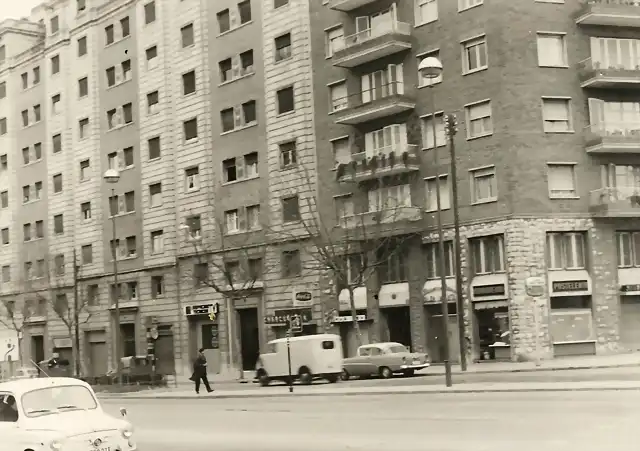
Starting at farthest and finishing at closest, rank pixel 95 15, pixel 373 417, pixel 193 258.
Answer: pixel 95 15, pixel 193 258, pixel 373 417

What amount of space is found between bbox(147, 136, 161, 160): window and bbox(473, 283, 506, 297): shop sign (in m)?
23.3

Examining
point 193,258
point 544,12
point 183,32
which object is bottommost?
point 193,258

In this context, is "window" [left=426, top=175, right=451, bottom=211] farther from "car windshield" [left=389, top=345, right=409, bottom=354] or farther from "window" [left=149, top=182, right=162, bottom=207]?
"window" [left=149, top=182, right=162, bottom=207]

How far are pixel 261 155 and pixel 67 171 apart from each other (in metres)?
19.7

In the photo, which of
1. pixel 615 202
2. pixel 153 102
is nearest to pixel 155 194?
pixel 153 102

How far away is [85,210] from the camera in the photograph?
60000mm

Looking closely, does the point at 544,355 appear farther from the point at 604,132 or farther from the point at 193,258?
the point at 193,258

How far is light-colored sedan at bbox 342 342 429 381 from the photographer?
3284cm

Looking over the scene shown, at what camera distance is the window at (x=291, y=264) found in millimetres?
45469

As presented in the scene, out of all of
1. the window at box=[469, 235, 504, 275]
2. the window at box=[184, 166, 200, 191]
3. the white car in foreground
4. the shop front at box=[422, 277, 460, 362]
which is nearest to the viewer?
the white car in foreground

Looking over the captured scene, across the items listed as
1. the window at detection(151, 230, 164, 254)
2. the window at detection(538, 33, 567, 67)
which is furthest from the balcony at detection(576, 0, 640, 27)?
the window at detection(151, 230, 164, 254)

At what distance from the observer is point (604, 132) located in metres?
38.4

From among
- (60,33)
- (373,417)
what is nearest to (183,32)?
(60,33)

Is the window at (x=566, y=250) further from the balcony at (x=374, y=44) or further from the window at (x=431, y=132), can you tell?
the balcony at (x=374, y=44)
